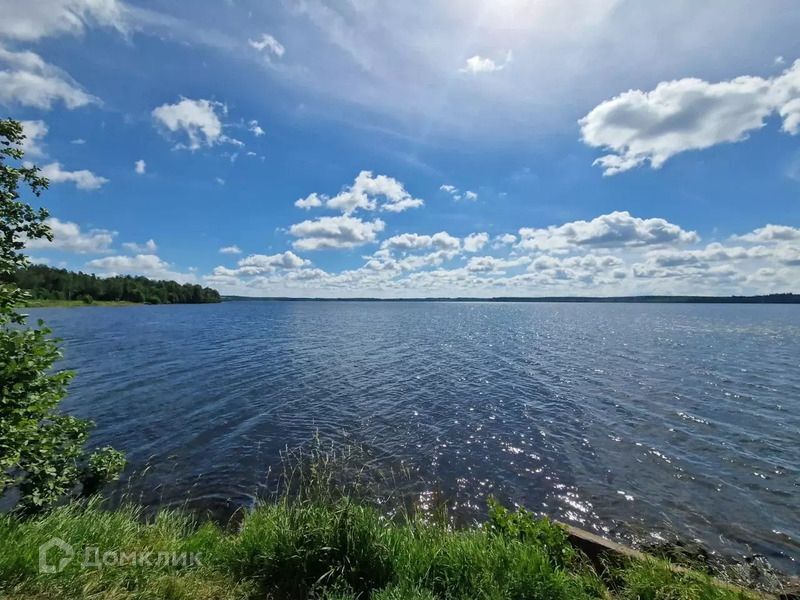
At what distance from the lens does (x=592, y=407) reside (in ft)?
69.8

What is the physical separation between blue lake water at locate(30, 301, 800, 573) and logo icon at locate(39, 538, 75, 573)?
6.69m

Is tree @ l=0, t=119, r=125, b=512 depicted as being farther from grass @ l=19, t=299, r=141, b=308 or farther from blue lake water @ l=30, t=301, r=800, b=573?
grass @ l=19, t=299, r=141, b=308

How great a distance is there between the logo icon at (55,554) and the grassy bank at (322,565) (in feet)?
0.13

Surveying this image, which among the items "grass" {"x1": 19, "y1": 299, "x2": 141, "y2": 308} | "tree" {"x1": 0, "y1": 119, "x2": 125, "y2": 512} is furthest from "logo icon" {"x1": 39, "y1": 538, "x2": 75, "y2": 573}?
"grass" {"x1": 19, "y1": 299, "x2": 141, "y2": 308}

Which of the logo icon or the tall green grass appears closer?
the logo icon

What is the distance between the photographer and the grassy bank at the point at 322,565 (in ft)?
16.8

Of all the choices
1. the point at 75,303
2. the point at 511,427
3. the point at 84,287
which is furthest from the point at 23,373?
the point at 84,287

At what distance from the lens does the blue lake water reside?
11.8m

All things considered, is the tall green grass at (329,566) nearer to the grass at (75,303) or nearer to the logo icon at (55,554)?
the logo icon at (55,554)

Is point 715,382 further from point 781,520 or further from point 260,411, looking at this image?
point 260,411

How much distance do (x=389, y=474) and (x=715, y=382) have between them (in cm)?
2766

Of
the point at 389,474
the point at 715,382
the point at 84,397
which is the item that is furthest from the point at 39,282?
the point at 715,382

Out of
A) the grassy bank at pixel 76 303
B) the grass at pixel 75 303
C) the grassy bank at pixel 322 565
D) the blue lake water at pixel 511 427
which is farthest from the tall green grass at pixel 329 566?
the grassy bank at pixel 76 303

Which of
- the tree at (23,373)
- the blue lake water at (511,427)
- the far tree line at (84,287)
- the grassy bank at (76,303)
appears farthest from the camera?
the far tree line at (84,287)
